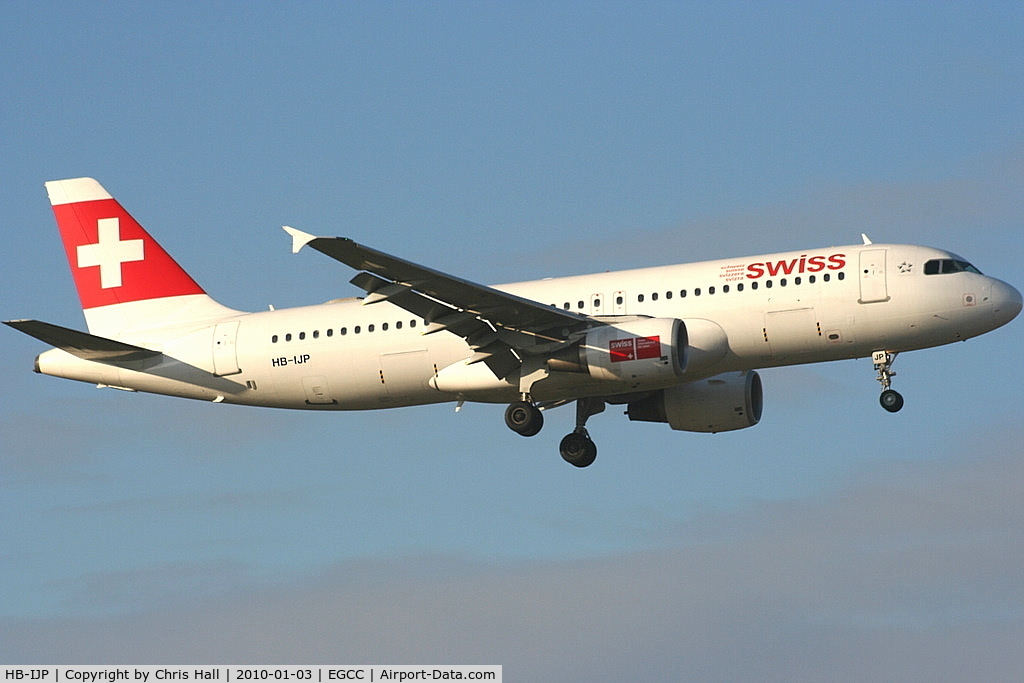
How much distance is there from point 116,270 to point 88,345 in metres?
3.82

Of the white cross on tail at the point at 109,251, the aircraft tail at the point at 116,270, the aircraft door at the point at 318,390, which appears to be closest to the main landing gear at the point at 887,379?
the aircraft door at the point at 318,390

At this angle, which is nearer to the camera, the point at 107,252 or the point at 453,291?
the point at 453,291

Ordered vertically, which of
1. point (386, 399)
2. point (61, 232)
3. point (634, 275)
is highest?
point (61, 232)

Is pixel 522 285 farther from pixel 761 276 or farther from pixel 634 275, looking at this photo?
pixel 761 276

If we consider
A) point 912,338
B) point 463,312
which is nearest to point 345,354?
point 463,312

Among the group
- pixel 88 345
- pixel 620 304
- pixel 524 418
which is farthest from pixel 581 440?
pixel 88 345

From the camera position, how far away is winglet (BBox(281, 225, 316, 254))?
36250 mm

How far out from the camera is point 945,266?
4203cm

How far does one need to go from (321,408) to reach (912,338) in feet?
53.4

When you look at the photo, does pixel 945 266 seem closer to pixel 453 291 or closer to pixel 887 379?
pixel 887 379

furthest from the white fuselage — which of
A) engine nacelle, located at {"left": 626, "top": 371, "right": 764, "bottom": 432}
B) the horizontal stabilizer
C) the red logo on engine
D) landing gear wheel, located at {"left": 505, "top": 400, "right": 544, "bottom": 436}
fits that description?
engine nacelle, located at {"left": 626, "top": 371, "right": 764, "bottom": 432}

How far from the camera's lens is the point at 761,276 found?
4212 centimetres

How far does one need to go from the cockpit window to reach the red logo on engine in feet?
23.9

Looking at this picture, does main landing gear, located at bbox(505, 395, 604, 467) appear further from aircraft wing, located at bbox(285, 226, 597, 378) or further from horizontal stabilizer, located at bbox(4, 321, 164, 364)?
horizontal stabilizer, located at bbox(4, 321, 164, 364)
